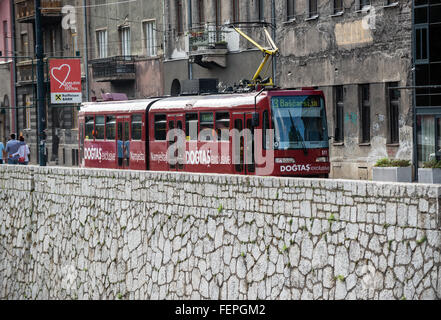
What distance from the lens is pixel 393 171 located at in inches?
1218

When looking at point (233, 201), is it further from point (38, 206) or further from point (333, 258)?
point (38, 206)

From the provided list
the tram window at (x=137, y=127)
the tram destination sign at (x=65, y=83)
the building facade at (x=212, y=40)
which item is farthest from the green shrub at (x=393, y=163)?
the tram destination sign at (x=65, y=83)

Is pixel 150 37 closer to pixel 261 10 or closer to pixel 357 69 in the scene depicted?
pixel 261 10

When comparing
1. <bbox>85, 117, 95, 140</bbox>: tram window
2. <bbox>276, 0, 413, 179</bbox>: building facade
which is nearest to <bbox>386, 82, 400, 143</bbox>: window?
<bbox>276, 0, 413, 179</bbox>: building facade

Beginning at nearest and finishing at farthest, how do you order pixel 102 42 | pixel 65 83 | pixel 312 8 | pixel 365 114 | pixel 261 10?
pixel 65 83 < pixel 365 114 < pixel 312 8 < pixel 261 10 < pixel 102 42

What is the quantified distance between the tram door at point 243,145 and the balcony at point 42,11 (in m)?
31.7

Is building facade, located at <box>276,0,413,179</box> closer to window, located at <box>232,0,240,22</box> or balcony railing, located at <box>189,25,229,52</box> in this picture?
window, located at <box>232,0,240,22</box>

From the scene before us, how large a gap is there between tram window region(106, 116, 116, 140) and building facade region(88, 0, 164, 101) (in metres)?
13.6

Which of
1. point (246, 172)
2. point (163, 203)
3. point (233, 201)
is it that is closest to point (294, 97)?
point (246, 172)

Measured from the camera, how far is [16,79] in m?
66.8

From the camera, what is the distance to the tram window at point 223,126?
28609mm

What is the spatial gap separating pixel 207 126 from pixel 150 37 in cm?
2155

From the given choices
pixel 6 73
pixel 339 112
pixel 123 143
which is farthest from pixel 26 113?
pixel 123 143

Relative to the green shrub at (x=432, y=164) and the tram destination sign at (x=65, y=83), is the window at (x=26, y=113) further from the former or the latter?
the green shrub at (x=432, y=164)
